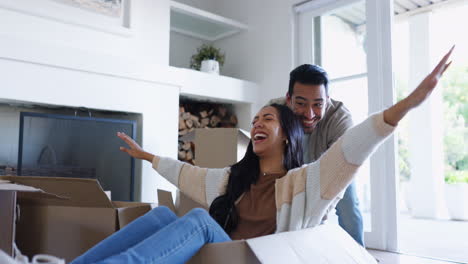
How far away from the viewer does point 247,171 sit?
1.46 metres

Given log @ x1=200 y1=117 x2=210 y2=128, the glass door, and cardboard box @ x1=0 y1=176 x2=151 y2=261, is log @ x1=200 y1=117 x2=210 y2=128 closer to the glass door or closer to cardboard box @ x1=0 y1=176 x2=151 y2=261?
the glass door

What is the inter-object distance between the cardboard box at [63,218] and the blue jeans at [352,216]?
2.96ft

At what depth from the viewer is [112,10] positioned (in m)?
2.87

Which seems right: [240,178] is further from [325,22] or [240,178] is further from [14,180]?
[325,22]

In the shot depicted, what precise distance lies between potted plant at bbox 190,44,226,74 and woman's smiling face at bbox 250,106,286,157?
2069mm

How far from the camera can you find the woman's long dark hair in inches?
54.2

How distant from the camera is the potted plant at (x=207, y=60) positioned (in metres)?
3.50

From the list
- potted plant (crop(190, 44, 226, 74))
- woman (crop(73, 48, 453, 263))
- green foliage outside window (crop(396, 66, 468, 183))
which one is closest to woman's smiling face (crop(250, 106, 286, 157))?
→ woman (crop(73, 48, 453, 263))

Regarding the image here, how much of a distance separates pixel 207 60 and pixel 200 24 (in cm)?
47

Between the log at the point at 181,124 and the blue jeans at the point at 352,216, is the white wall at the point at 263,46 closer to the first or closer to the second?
the log at the point at 181,124

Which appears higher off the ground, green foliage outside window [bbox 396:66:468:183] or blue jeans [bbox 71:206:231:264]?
green foliage outside window [bbox 396:66:468:183]

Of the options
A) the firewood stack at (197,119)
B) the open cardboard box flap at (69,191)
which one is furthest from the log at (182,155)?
the open cardboard box flap at (69,191)

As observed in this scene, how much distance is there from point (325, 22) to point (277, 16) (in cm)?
46

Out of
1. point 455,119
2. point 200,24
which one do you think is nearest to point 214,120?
point 200,24
